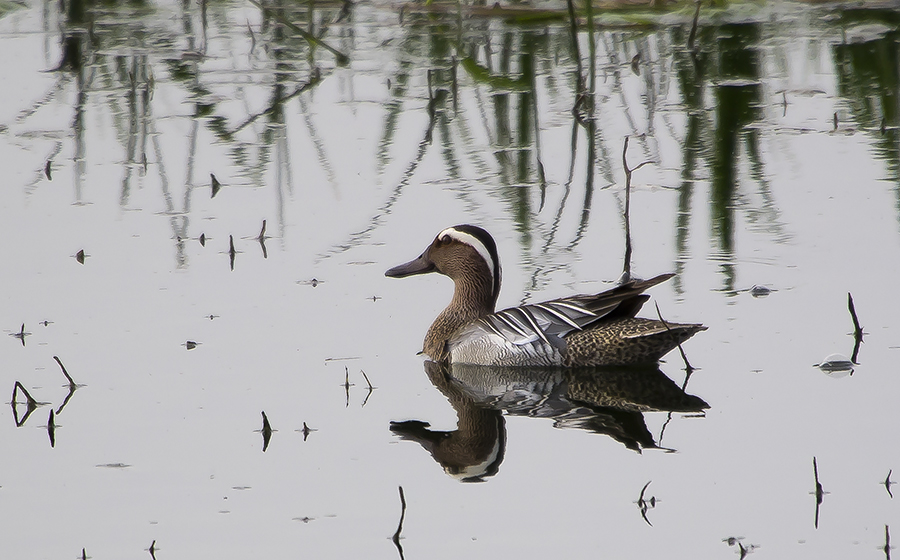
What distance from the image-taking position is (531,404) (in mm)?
6156

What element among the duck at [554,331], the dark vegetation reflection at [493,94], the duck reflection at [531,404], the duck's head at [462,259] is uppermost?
the dark vegetation reflection at [493,94]

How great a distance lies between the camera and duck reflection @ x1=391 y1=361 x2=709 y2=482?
5488mm

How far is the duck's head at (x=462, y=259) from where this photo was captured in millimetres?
7348

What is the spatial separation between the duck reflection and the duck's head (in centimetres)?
68

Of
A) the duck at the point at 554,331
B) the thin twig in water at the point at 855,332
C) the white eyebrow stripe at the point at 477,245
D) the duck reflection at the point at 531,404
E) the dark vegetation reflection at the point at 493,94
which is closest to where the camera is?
the duck reflection at the point at 531,404

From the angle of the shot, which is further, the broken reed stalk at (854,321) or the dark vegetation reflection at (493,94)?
the dark vegetation reflection at (493,94)

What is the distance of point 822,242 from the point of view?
7.80m

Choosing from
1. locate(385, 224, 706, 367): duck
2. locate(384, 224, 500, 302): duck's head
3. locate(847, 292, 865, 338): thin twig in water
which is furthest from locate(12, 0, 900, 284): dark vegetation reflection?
locate(847, 292, 865, 338): thin twig in water

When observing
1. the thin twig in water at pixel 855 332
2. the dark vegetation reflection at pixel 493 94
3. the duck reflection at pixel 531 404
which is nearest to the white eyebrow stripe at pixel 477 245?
the dark vegetation reflection at pixel 493 94

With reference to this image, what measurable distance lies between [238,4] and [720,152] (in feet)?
25.9

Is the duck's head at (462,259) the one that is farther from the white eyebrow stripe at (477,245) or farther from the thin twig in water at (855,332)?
the thin twig in water at (855,332)

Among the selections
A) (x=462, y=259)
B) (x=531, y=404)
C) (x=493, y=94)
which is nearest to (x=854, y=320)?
(x=531, y=404)

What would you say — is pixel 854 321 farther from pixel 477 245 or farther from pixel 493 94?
pixel 493 94

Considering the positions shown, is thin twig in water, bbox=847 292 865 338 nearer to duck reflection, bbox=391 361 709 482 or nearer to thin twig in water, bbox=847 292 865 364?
thin twig in water, bbox=847 292 865 364
